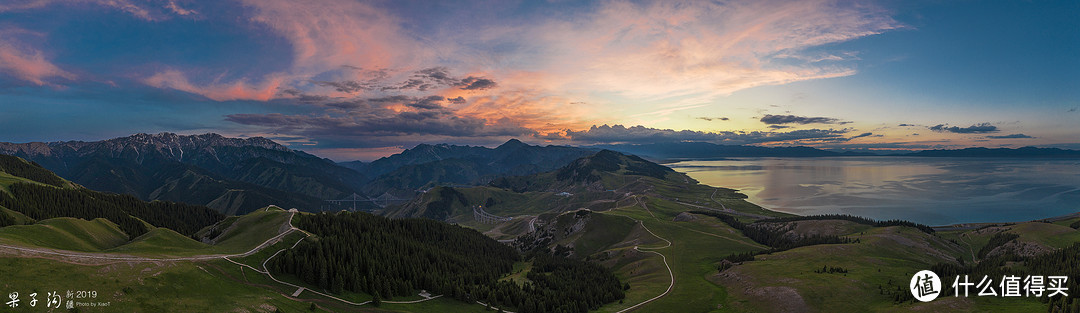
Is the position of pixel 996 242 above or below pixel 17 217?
below

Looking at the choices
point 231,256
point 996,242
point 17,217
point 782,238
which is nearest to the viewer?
point 231,256

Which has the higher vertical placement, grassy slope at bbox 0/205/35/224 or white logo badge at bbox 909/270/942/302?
grassy slope at bbox 0/205/35/224

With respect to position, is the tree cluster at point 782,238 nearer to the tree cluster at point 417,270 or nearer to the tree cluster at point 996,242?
the tree cluster at point 996,242

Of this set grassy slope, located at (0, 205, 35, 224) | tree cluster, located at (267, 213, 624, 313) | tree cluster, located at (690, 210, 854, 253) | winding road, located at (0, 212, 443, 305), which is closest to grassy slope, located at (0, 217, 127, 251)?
winding road, located at (0, 212, 443, 305)

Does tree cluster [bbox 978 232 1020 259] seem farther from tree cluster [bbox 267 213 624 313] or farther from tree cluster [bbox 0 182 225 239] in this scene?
tree cluster [bbox 0 182 225 239]

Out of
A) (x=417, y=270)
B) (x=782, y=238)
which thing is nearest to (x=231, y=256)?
(x=417, y=270)

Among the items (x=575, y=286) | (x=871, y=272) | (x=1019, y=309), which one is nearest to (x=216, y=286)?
(x=575, y=286)

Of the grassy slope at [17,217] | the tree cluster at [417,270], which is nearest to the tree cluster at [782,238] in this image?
the tree cluster at [417,270]

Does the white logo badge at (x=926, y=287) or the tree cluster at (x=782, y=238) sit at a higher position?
the white logo badge at (x=926, y=287)

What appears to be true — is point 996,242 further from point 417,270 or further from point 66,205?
point 66,205
